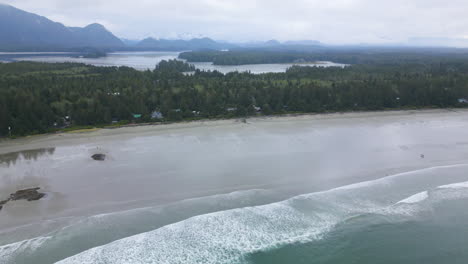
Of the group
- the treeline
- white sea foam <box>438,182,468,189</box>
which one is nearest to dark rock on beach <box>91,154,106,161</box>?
the treeline

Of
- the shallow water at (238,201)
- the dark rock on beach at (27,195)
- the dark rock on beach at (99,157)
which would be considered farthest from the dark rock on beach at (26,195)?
the dark rock on beach at (99,157)

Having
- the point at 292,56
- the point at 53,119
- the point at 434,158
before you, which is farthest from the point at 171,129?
the point at 292,56

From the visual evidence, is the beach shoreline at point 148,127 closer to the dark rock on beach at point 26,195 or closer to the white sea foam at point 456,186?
the dark rock on beach at point 26,195

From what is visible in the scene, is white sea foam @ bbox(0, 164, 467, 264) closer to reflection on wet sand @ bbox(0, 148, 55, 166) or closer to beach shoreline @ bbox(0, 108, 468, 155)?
reflection on wet sand @ bbox(0, 148, 55, 166)

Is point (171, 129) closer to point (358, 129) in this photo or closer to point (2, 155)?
point (2, 155)

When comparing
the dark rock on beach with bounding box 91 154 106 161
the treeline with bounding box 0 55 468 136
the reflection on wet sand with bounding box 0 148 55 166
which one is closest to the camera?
the reflection on wet sand with bounding box 0 148 55 166

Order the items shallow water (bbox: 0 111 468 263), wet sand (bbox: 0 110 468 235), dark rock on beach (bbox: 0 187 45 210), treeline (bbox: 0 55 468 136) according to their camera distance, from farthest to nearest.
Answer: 1. treeline (bbox: 0 55 468 136)
2. wet sand (bbox: 0 110 468 235)
3. dark rock on beach (bbox: 0 187 45 210)
4. shallow water (bbox: 0 111 468 263)
